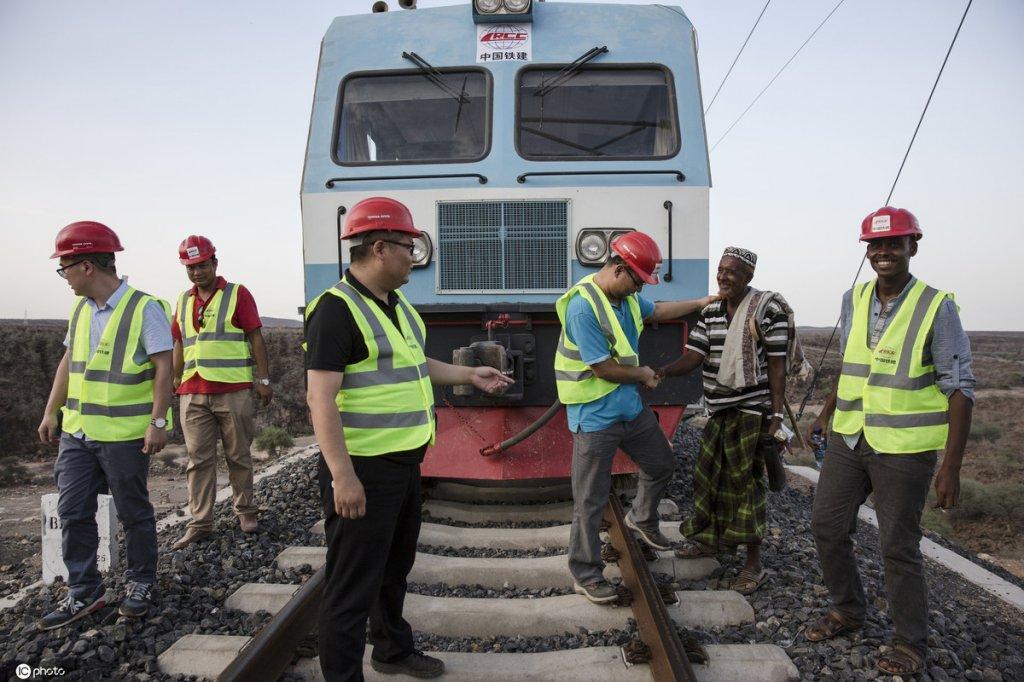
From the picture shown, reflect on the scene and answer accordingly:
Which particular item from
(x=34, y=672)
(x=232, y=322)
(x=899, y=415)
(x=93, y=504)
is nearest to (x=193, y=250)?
(x=232, y=322)

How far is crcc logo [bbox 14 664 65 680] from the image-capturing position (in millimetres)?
2959

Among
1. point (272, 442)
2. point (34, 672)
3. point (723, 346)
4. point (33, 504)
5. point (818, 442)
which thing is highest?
point (723, 346)

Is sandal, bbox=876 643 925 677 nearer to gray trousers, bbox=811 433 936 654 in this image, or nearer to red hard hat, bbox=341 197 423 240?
gray trousers, bbox=811 433 936 654

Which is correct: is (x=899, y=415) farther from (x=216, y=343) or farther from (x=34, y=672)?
(x=216, y=343)

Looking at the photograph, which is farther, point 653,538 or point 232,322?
point 232,322

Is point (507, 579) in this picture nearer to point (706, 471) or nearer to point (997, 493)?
point (706, 471)

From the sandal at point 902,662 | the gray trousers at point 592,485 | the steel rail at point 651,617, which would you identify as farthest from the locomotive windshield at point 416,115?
the sandal at point 902,662

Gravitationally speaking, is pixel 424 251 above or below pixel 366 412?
above

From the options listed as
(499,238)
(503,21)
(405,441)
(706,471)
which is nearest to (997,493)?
(706,471)

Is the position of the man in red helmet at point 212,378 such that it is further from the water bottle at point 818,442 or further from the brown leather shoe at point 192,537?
the water bottle at point 818,442

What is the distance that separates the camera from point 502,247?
192 inches

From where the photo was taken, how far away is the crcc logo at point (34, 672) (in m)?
2.96

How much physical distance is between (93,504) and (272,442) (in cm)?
761

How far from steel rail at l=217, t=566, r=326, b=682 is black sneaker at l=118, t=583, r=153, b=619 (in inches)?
30.9
